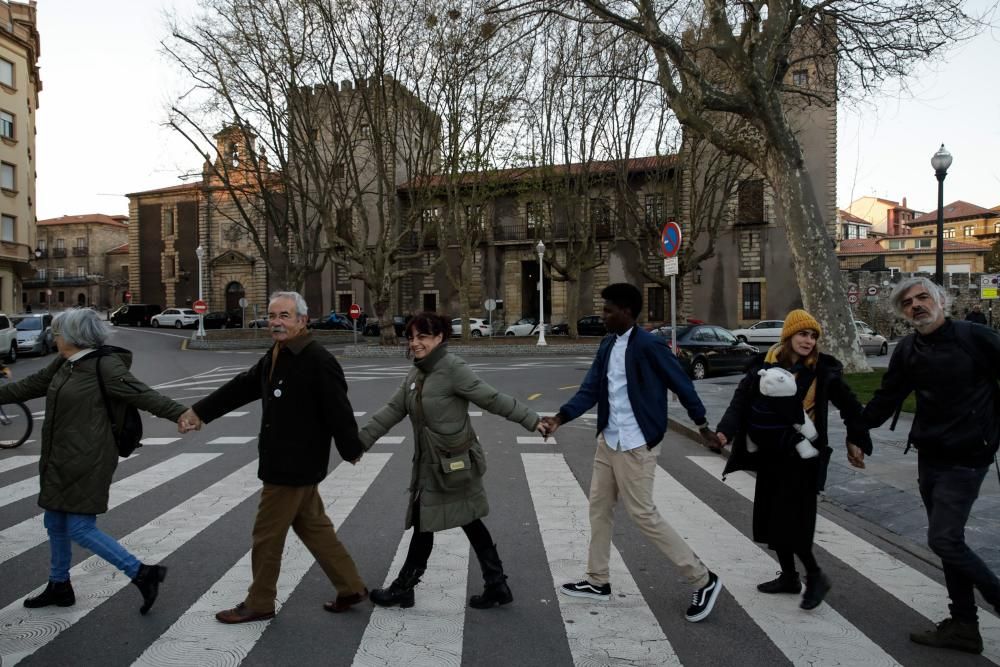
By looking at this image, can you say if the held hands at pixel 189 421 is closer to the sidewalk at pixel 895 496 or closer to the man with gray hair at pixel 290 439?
the man with gray hair at pixel 290 439

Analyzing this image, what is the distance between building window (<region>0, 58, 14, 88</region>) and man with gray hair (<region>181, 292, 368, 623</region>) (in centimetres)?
4732

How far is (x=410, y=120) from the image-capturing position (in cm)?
2981

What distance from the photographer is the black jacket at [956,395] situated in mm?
3541

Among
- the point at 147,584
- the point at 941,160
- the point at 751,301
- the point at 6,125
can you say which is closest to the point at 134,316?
the point at 6,125

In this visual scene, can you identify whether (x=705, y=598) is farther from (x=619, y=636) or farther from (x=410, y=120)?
(x=410, y=120)

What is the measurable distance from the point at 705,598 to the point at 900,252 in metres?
75.9

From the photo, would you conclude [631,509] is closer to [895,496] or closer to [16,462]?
[895,496]

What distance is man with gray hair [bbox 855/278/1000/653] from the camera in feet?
11.6

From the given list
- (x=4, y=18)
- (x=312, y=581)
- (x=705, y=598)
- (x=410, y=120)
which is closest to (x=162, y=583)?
(x=312, y=581)

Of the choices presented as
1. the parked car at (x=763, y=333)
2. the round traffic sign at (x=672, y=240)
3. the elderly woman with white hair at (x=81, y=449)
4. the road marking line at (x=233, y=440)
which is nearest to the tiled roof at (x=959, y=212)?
the parked car at (x=763, y=333)

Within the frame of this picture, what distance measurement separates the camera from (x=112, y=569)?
183 inches

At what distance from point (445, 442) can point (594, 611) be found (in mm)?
1198

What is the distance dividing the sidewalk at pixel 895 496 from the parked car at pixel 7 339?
25.5 m

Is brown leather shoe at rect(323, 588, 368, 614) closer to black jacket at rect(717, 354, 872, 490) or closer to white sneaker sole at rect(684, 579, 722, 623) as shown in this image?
white sneaker sole at rect(684, 579, 722, 623)
